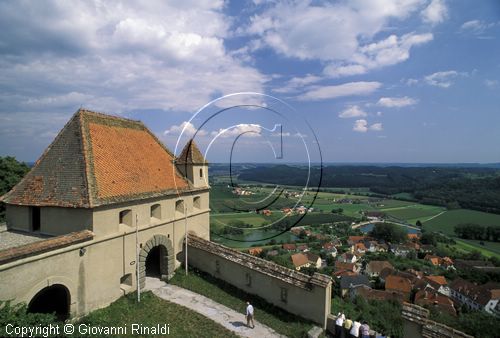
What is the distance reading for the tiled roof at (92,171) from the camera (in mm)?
15188

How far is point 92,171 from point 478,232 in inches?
4432

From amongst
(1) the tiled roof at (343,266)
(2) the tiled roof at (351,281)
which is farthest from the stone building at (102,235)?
(1) the tiled roof at (343,266)

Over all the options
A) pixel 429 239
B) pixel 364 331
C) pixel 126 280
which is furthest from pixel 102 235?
pixel 429 239

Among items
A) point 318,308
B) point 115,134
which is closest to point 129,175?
point 115,134

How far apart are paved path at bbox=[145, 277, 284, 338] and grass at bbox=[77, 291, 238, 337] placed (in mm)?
432

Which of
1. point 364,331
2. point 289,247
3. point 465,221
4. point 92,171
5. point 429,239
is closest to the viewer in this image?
point 364,331

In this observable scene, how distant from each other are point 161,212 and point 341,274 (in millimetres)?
49506

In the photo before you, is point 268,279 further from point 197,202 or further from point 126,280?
point 197,202

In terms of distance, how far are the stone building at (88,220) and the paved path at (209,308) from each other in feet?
3.55

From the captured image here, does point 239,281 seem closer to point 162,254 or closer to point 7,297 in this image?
point 162,254

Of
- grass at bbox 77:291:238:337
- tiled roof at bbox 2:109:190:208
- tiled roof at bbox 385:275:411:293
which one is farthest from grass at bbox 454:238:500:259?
tiled roof at bbox 2:109:190:208

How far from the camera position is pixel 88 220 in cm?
1452

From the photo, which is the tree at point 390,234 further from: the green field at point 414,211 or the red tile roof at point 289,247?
the red tile roof at point 289,247

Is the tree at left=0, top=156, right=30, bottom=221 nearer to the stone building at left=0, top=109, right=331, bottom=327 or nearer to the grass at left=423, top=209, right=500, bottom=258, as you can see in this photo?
the stone building at left=0, top=109, right=331, bottom=327
